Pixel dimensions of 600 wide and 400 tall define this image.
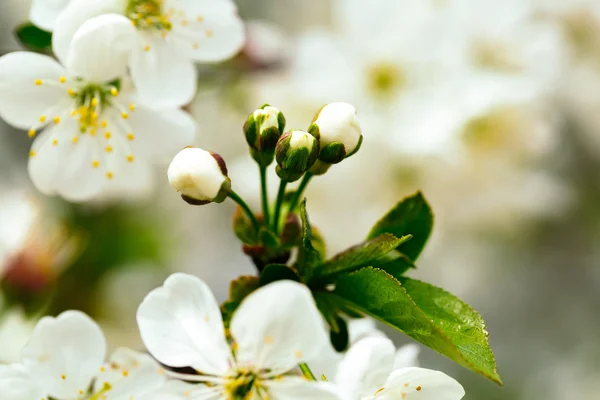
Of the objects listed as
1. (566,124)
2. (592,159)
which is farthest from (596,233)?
(566,124)

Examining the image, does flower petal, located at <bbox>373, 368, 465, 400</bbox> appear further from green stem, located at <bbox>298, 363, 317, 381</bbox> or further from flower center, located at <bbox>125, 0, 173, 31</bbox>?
flower center, located at <bbox>125, 0, 173, 31</bbox>

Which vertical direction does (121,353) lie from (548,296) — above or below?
below

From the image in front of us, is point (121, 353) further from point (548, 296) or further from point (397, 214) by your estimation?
point (548, 296)

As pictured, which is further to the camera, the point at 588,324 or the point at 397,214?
the point at 588,324

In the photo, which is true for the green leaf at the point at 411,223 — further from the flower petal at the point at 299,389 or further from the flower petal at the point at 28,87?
the flower petal at the point at 28,87

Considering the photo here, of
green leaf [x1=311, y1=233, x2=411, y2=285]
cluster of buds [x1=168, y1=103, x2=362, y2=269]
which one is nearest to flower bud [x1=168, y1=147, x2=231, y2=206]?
cluster of buds [x1=168, y1=103, x2=362, y2=269]

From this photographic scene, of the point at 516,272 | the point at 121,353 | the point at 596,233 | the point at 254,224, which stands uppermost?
the point at 596,233

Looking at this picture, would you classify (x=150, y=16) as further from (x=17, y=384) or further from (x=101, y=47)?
(x=17, y=384)

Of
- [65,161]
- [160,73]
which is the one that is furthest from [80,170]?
[160,73]
